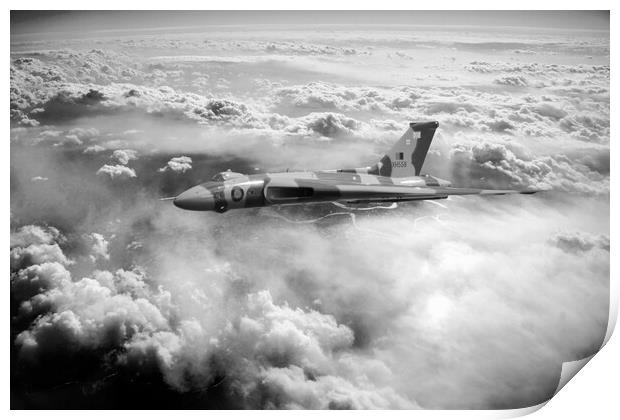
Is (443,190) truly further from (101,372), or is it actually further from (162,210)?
(101,372)

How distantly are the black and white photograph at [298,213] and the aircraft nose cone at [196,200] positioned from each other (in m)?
0.02

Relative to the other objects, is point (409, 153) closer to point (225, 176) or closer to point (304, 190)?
point (304, 190)

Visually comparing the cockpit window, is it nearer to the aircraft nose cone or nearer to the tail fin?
the aircraft nose cone

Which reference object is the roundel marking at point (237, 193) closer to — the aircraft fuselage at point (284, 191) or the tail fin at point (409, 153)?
the aircraft fuselage at point (284, 191)

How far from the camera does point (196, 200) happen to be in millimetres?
5879

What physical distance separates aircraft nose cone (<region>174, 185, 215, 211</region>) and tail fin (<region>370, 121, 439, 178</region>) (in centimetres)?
202

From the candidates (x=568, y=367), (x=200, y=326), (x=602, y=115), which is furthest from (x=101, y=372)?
(x=602, y=115)

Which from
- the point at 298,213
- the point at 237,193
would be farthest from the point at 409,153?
the point at 237,193

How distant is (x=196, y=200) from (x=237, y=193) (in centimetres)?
47

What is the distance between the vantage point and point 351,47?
715 centimetres

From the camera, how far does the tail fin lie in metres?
6.42

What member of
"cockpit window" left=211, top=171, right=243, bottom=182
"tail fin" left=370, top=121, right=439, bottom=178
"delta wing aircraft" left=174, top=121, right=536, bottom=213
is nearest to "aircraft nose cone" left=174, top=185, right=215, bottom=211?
"delta wing aircraft" left=174, top=121, right=536, bottom=213

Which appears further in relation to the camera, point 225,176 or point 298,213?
point 298,213

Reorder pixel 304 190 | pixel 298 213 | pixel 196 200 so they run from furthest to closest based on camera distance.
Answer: pixel 298 213 → pixel 304 190 → pixel 196 200
